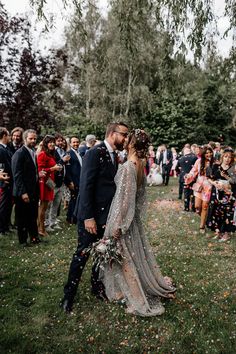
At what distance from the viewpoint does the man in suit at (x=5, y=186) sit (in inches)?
286

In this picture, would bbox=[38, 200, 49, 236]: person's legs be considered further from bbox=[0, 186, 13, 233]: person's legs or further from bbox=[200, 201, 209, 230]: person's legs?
bbox=[200, 201, 209, 230]: person's legs

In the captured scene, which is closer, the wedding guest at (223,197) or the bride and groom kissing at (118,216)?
the bride and groom kissing at (118,216)

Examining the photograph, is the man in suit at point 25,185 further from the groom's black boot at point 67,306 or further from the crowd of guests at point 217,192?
the crowd of guests at point 217,192

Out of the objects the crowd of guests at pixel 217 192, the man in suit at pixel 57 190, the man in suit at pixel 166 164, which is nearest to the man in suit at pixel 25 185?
the man in suit at pixel 57 190

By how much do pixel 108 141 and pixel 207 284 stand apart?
103 inches

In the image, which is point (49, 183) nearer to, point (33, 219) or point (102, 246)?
point (33, 219)

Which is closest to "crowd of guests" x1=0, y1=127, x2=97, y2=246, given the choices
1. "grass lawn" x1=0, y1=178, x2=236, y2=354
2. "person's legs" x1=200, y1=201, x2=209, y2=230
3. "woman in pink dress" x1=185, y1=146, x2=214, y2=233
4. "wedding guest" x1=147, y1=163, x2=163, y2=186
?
"grass lawn" x1=0, y1=178, x2=236, y2=354

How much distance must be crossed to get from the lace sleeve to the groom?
11cm

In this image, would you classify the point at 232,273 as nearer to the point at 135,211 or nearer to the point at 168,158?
the point at 135,211

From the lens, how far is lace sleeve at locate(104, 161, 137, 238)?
416 centimetres

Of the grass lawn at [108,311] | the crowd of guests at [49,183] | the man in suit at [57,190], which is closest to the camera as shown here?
the grass lawn at [108,311]

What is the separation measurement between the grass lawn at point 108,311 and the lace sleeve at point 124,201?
3.46ft

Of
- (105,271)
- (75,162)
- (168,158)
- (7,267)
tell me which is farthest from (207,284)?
(168,158)

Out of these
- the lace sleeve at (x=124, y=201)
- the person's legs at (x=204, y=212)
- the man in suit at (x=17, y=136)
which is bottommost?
the person's legs at (x=204, y=212)
